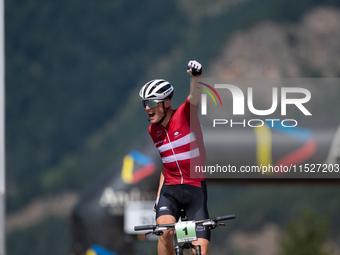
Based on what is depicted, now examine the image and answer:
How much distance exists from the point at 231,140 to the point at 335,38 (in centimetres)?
5228

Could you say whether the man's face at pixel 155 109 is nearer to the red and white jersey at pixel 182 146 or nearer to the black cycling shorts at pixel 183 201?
the red and white jersey at pixel 182 146

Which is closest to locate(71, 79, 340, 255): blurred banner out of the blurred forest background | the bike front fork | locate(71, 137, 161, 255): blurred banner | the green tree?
locate(71, 137, 161, 255): blurred banner

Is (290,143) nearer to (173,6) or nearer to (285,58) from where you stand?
(285,58)

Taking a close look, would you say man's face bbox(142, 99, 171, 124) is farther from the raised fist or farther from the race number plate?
the race number plate

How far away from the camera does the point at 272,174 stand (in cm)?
1276

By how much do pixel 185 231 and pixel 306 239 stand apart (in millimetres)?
24512

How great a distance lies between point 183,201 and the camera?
834 centimetres

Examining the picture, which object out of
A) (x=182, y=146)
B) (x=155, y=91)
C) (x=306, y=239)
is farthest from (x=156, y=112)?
(x=306, y=239)

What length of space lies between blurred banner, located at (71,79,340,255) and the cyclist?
3362 mm

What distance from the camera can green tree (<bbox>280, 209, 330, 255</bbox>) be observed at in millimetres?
30009

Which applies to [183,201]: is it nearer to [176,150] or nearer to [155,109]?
[176,150]

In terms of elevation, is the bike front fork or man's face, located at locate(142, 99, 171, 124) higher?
man's face, located at locate(142, 99, 171, 124)

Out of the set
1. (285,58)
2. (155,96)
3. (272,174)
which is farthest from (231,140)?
(285,58)

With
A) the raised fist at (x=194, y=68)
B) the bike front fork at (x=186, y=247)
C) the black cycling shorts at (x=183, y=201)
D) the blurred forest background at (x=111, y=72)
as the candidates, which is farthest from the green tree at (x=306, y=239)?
the raised fist at (x=194, y=68)
